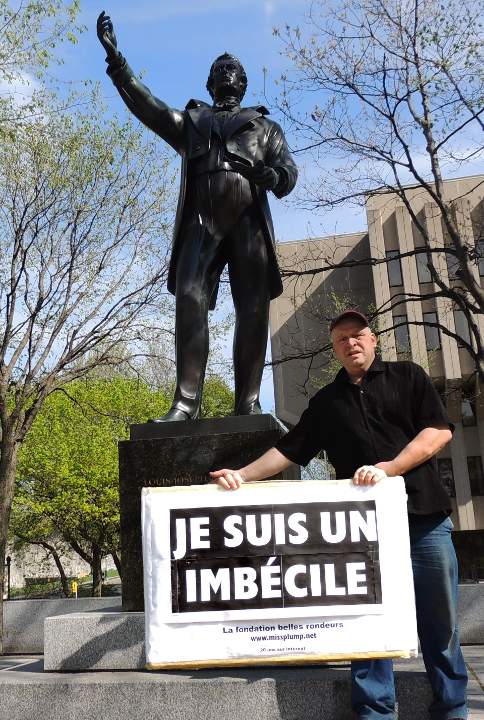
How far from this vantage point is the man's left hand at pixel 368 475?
297 cm

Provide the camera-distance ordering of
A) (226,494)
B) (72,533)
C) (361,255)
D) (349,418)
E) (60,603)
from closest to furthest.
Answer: (226,494)
(349,418)
(60,603)
(72,533)
(361,255)

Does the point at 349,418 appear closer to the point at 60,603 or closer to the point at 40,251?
the point at 60,603

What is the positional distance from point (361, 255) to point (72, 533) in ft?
76.3

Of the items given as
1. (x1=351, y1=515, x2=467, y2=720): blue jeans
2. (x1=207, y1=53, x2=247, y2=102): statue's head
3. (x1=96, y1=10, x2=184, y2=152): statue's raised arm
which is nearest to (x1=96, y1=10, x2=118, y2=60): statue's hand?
(x1=96, y1=10, x2=184, y2=152): statue's raised arm

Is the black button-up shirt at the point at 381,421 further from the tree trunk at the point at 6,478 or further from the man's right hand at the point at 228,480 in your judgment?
the tree trunk at the point at 6,478

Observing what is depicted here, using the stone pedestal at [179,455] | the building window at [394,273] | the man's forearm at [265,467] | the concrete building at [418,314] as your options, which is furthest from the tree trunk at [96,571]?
the man's forearm at [265,467]

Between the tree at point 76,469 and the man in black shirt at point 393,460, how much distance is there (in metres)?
23.9

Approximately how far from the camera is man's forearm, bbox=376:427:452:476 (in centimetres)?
304

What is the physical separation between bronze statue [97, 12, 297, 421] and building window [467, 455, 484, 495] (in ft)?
122

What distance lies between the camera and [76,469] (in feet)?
95.0

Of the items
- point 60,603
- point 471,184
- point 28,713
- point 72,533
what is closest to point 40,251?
point 60,603

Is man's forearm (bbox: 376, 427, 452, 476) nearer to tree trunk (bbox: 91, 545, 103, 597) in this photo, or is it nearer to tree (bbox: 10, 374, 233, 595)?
tree (bbox: 10, 374, 233, 595)

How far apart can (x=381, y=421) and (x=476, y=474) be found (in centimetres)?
3942

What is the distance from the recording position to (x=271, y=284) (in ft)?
17.9
